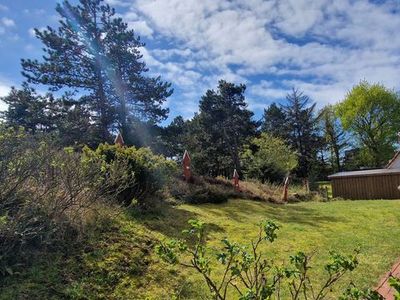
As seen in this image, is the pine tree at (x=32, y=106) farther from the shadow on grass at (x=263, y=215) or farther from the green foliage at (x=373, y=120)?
the green foliage at (x=373, y=120)

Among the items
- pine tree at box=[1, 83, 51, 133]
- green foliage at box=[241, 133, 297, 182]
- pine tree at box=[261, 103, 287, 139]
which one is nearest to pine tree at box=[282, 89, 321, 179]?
pine tree at box=[261, 103, 287, 139]

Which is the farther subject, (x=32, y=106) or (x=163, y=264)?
(x=32, y=106)

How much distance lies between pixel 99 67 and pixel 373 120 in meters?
29.5

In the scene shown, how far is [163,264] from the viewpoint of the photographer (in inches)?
200

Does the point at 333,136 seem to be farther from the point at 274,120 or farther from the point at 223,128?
the point at 223,128

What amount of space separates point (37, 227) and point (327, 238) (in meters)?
5.69

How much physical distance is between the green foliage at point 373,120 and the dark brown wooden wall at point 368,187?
17576mm

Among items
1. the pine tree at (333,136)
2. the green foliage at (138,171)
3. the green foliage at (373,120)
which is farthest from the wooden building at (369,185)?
the pine tree at (333,136)

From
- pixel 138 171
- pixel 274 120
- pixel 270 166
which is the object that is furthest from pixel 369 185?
pixel 274 120

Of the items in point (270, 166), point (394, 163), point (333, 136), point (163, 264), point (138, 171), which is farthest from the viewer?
point (333, 136)

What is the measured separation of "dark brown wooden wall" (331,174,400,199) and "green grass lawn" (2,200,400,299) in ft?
39.5

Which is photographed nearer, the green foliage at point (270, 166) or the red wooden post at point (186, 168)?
the red wooden post at point (186, 168)

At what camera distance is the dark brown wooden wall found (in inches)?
810

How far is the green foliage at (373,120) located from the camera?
37156 millimetres
